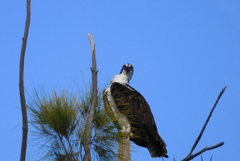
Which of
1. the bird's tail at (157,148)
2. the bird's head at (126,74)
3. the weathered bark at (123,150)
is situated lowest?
the weathered bark at (123,150)

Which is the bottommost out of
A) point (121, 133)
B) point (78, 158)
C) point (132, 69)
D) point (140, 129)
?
point (78, 158)

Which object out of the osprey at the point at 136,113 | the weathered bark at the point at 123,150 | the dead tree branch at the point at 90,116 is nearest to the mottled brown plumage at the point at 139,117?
the osprey at the point at 136,113

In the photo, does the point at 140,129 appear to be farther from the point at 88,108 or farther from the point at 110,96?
the point at 88,108

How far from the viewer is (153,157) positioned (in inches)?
169

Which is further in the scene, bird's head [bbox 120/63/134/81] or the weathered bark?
bird's head [bbox 120/63/134/81]

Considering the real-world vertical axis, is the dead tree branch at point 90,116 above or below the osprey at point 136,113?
below

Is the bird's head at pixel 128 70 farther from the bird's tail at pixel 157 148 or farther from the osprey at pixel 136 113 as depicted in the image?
the bird's tail at pixel 157 148

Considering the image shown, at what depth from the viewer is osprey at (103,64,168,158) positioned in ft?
14.0

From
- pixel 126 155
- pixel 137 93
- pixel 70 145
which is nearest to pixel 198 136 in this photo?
pixel 126 155

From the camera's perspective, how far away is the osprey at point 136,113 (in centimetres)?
427

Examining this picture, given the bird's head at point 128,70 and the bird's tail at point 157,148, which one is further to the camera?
the bird's head at point 128,70

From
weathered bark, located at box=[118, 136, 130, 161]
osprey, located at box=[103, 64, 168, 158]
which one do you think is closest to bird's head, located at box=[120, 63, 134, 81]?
osprey, located at box=[103, 64, 168, 158]

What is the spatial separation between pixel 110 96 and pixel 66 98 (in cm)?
127

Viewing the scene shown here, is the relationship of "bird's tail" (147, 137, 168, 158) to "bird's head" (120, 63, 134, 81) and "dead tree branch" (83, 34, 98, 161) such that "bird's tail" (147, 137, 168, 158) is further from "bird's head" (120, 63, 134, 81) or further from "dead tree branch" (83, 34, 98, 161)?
"dead tree branch" (83, 34, 98, 161)
